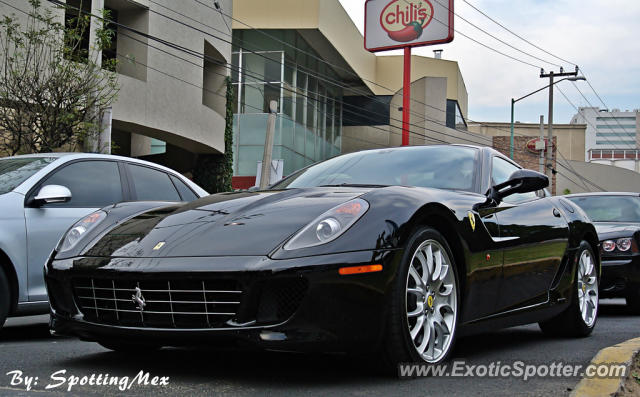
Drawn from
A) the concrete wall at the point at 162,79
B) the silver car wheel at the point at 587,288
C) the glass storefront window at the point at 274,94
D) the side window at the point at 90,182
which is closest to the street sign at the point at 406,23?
the glass storefront window at the point at 274,94

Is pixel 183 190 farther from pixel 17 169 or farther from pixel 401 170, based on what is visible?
pixel 401 170

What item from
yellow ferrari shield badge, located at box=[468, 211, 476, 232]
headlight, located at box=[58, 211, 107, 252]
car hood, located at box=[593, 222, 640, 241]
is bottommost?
car hood, located at box=[593, 222, 640, 241]

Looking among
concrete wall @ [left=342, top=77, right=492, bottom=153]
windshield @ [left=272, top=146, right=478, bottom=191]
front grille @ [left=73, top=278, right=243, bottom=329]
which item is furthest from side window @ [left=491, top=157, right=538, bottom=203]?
concrete wall @ [left=342, top=77, right=492, bottom=153]

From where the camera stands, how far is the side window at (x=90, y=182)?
6117mm

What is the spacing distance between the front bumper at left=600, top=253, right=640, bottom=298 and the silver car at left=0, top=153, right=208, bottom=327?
4.75 metres

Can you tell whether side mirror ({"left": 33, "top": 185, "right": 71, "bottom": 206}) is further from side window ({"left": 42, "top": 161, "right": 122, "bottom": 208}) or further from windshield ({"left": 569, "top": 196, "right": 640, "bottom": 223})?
windshield ({"left": 569, "top": 196, "right": 640, "bottom": 223})

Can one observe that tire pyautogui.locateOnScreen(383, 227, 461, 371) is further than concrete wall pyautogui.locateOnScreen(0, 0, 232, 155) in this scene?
No

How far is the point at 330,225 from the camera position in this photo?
365 cm

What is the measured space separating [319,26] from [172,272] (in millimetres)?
30835

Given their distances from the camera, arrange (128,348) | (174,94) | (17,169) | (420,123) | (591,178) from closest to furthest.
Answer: (128,348)
(17,169)
(174,94)
(420,123)
(591,178)

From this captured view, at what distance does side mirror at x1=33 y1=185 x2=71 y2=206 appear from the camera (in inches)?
223

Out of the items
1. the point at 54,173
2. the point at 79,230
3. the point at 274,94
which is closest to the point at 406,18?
the point at 274,94

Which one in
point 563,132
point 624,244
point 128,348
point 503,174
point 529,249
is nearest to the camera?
point 128,348

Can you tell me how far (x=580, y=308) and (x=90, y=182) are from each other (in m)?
3.88
